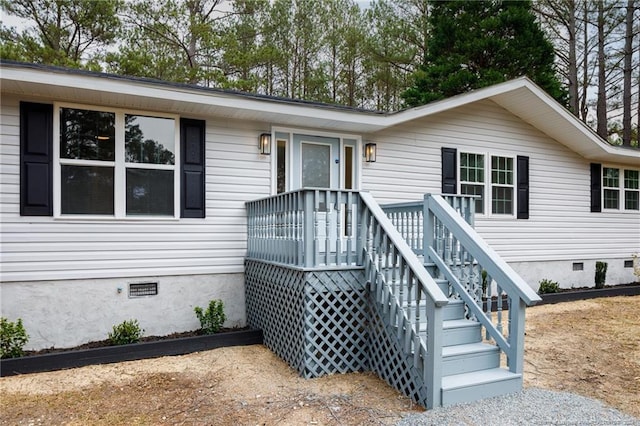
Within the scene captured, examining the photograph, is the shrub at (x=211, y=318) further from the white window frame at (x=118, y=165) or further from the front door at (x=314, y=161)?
the front door at (x=314, y=161)

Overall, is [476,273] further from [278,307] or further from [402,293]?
[278,307]

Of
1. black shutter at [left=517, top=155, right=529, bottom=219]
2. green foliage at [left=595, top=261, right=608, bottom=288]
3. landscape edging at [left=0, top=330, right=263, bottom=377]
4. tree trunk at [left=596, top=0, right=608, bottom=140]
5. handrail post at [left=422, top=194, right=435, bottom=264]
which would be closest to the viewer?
landscape edging at [left=0, top=330, right=263, bottom=377]

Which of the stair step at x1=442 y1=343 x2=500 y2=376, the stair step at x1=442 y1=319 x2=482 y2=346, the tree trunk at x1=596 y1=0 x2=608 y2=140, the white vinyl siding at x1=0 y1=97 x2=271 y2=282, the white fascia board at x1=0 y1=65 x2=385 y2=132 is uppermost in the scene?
the tree trunk at x1=596 y1=0 x2=608 y2=140

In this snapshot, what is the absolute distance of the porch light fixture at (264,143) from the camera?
5965 mm

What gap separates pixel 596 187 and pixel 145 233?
8.94 m

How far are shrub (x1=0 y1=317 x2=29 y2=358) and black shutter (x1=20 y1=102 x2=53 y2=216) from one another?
122 centimetres

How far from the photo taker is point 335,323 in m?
4.26

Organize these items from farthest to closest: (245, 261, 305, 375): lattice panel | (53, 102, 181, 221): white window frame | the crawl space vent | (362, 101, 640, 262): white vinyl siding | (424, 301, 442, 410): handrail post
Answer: (362, 101, 640, 262): white vinyl siding → the crawl space vent → (53, 102, 181, 221): white window frame → (245, 261, 305, 375): lattice panel → (424, 301, 442, 410): handrail post

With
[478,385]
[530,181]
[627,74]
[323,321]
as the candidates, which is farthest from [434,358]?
[627,74]

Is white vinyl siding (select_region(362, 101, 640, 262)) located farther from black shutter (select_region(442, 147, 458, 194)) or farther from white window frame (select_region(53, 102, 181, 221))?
white window frame (select_region(53, 102, 181, 221))

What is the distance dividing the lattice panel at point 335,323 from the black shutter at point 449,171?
12.2 ft

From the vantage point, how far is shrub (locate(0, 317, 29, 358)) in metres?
4.49

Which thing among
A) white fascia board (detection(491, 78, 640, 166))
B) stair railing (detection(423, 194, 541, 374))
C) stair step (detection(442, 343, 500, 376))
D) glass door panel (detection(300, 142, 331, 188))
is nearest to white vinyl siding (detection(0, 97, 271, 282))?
glass door panel (detection(300, 142, 331, 188))

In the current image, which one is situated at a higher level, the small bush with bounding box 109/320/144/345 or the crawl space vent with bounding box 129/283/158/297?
the crawl space vent with bounding box 129/283/158/297
